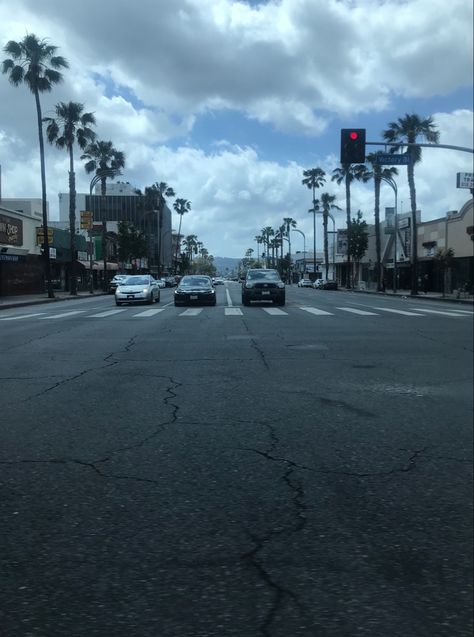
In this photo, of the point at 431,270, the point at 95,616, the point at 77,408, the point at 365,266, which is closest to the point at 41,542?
the point at 95,616

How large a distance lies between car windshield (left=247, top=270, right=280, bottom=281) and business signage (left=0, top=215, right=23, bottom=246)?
20040 mm

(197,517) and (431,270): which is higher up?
(431,270)

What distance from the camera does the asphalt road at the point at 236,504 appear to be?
3.01 metres

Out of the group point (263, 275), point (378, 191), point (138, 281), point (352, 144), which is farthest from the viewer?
point (378, 191)

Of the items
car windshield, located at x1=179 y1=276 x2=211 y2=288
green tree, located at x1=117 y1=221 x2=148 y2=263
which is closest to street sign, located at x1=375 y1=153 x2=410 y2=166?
car windshield, located at x1=179 y1=276 x2=211 y2=288

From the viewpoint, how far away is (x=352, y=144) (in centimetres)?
2067

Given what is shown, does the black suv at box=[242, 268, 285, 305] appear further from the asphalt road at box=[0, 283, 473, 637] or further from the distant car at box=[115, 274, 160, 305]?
the asphalt road at box=[0, 283, 473, 637]

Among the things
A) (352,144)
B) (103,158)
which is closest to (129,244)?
(103,158)

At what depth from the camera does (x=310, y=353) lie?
448 inches

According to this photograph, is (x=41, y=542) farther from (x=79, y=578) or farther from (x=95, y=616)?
(x=95, y=616)

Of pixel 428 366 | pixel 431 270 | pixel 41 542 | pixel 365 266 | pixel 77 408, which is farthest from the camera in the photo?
pixel 365 266

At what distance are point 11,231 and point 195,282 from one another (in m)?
19.4

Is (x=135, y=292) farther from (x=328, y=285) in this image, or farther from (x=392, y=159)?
(x=328, y=285)

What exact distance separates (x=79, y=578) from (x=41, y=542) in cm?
51
